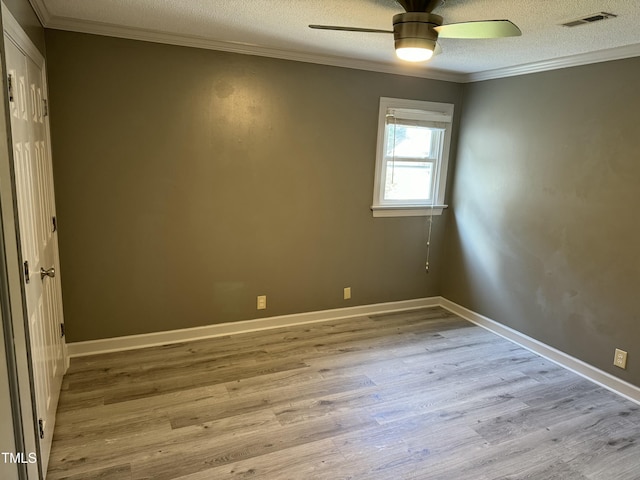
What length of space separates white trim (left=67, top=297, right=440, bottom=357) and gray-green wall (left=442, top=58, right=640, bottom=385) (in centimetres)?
76

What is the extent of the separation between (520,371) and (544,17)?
2.52 metres

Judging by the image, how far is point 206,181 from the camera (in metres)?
3.46

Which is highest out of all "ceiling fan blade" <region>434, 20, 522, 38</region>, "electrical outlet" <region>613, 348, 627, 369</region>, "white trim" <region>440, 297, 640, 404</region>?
"ceiling fan blade" <region>434, 20, 522, 38</region>

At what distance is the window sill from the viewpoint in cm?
422

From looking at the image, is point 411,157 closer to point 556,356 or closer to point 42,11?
point 556,356

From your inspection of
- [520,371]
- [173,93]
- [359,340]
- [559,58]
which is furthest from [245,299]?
[559,58]

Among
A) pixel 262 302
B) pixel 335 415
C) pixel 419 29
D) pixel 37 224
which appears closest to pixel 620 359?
pixel 335 415

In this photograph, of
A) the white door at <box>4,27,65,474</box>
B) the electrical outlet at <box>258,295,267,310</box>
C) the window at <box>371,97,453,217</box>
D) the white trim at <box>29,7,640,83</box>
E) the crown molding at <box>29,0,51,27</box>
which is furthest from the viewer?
the window at <box>371,97,453,217</box>

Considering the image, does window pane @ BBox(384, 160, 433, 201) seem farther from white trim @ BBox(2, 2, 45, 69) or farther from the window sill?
white trim @ BBox(2, 2, 45, 69)

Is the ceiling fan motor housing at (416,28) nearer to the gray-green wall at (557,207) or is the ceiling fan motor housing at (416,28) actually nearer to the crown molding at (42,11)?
the gray-green wall at (557,207)

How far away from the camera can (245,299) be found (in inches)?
150

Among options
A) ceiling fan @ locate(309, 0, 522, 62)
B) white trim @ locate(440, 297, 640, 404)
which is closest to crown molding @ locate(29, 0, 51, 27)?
ceiling fan @ locate(309, 0, 522, 62)

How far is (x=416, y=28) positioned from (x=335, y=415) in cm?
229

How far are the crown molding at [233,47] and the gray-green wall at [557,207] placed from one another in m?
0.63
